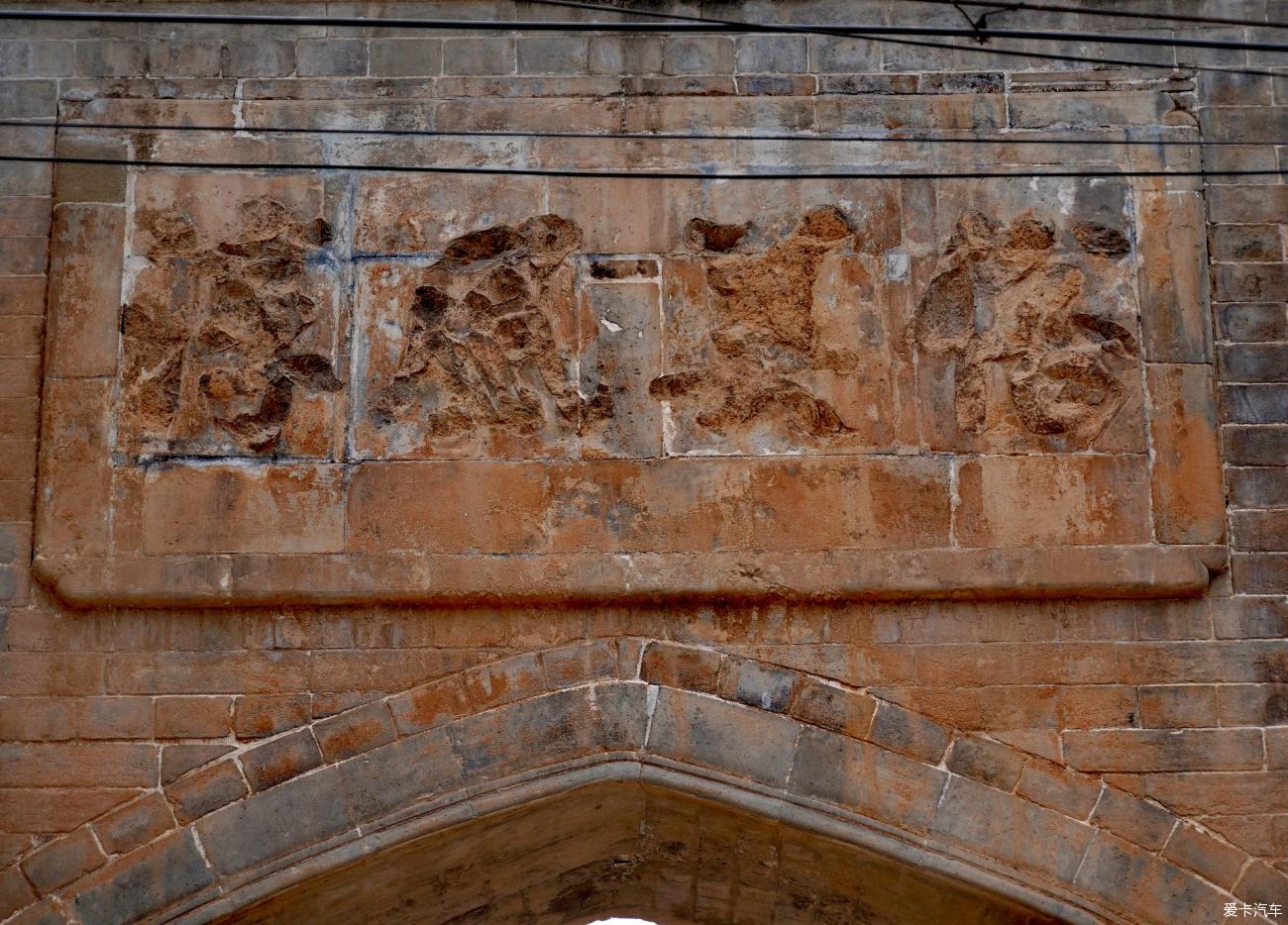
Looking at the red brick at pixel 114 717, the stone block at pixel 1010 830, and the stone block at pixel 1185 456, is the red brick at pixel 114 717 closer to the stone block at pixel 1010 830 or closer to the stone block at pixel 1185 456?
the stone block at pixel 1010 830

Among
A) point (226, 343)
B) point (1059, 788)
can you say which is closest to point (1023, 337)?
point (1059, 788)

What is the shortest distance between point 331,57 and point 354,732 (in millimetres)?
2535

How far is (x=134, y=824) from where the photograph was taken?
5.83 metres

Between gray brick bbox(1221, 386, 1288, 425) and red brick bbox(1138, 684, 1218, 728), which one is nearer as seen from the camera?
red brick bbox(1138, 684, 1218, 728)

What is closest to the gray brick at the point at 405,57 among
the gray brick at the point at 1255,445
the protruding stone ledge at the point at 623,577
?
the protruding stone ledge at the point at 623,577

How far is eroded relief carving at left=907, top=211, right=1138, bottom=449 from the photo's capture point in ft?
20.2

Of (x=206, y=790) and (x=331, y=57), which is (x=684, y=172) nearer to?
(x=331, y=57)

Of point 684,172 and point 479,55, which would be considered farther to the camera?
point 479,55

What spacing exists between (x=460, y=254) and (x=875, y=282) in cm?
153

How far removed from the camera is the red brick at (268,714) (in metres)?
5.92

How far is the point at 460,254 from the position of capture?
249 inches

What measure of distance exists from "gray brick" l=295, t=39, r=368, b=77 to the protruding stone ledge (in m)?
1.86

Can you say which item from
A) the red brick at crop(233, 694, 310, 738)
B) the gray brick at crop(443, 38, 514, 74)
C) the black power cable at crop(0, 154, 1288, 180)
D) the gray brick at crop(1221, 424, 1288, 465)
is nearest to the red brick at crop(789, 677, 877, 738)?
the gray brick at crop(1221, 424, 1288, 465)

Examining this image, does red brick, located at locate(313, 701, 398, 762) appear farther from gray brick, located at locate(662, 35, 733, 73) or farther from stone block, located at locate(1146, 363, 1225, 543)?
stone block, located at locate(1146, 363, 1225, 543)
